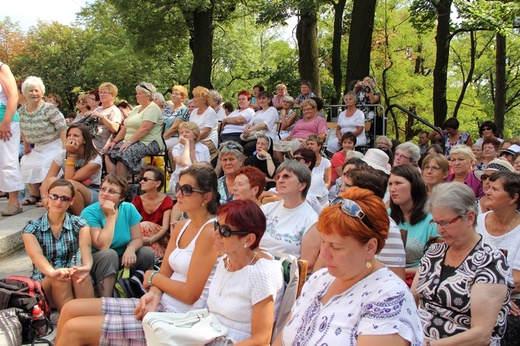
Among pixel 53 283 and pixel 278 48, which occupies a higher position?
pixel 278 48

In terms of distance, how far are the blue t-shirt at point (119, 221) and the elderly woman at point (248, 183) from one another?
1039 mm

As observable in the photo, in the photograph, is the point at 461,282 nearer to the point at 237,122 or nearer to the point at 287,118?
the point at 237,122

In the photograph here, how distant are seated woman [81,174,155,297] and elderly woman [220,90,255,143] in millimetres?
4705

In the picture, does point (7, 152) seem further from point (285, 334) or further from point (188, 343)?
point (285, 334)

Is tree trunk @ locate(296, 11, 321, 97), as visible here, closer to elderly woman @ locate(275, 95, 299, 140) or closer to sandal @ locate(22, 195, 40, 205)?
elderly woman @ locate(275, 95, 299, 140)

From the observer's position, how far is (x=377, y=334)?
2039mm

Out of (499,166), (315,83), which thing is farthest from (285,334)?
(315,83)

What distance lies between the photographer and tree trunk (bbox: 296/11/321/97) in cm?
1548

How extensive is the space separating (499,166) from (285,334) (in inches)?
145

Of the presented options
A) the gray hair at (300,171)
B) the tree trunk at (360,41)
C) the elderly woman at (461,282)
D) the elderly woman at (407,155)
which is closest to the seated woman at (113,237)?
the gray hair at (300,171)

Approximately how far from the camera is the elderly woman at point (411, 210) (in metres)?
3.82

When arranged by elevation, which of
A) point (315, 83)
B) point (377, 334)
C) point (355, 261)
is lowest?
point (377, 334)

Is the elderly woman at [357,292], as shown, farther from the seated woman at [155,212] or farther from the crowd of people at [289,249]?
the seated woman at [155,212]

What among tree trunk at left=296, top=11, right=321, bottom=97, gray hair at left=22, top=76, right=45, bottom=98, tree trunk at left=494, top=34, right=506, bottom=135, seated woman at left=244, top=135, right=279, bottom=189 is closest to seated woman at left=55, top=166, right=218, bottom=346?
seated woman at left=244, top=135, right=279, bottom=189
